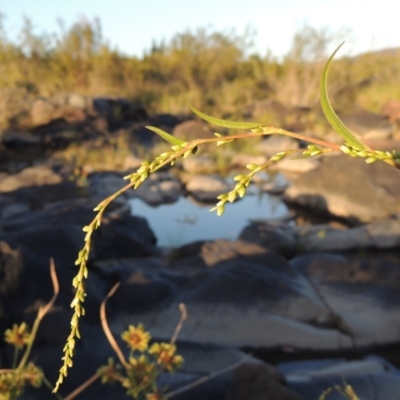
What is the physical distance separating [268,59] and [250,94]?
10.4 feet

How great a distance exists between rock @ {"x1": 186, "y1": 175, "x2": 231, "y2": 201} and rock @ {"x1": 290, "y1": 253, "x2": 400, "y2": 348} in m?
3.10

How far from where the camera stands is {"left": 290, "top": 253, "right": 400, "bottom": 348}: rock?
12.5 feet

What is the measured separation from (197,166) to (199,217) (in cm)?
269

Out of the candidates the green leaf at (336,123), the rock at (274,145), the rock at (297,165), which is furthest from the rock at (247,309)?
the rock at (274,145)

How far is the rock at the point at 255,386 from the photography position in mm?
2187

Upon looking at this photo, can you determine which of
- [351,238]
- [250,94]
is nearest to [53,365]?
[351,238]

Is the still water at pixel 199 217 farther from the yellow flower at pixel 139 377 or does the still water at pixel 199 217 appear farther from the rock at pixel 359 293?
the yellow flower at pixel 139 377

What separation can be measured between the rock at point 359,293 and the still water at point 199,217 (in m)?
1.62

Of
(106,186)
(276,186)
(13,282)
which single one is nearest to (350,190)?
(276,186)

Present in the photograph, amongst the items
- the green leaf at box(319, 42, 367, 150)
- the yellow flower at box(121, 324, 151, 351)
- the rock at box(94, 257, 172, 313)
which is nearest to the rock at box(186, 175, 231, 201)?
the rock at box(94, 257, 172, 313)

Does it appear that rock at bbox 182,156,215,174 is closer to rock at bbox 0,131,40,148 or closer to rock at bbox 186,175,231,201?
rock at bbox 186,175,231,201

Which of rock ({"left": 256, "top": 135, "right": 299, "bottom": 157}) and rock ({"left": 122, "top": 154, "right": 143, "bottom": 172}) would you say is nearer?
rock ({"left": 122, "top": 154, "right": 143, "bottom": 172})

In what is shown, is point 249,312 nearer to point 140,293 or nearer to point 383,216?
point 140,293

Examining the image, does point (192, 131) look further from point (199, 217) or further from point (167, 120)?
point (199, 217)
